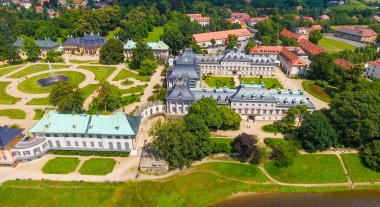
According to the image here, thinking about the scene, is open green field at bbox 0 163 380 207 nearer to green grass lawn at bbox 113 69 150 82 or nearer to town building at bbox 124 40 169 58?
green grass lawn at bbox 113 69 150 82

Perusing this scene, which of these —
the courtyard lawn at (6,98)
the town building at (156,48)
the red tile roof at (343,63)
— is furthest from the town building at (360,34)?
the courtyard lawn at (6,98)

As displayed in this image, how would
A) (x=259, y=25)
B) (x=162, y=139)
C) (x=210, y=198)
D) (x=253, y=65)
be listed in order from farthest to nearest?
(x=259, y=25)
(x=253, y=65)
(x=162, y=139)
(x=210, y=198)

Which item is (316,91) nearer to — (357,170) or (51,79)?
(357,170)

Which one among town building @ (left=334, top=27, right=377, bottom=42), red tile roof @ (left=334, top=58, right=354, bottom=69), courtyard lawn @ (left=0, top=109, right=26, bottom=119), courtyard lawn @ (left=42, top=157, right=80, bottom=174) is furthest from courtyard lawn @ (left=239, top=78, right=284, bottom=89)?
town building @ (left=334, top=27, right=377, bottom=42)

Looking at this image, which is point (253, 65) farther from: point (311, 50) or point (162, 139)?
point (162, 139)

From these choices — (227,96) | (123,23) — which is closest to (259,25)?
(123,23)

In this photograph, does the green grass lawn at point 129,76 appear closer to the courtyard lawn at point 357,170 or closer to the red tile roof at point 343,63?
the courtyard lawn at point 357,170

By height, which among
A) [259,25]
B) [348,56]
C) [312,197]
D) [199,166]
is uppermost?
[259,25]
